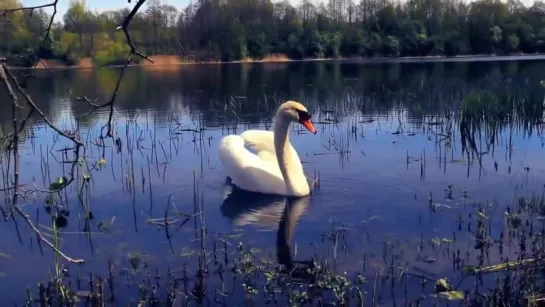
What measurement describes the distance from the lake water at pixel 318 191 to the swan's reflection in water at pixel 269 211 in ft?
0.13

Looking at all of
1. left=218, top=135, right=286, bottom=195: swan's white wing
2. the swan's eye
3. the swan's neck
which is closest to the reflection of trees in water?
the swan's eye

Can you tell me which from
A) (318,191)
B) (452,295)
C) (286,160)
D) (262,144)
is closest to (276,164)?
(262,144)

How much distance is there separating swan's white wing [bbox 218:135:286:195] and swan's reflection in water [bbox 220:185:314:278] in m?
0.11

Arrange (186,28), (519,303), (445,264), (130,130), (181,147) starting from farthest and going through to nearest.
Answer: (186,28) → (130,130) → (181,147) → (445,264) → (519,303)

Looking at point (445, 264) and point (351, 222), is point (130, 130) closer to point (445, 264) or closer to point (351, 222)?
point (351, 222)

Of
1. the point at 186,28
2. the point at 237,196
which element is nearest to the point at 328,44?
the point at 186,28

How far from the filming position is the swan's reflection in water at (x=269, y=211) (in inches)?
275

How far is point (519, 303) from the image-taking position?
4992 mm

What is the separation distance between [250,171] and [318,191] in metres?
1.02

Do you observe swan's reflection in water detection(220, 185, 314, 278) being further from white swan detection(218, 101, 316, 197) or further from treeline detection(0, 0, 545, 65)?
treeline detection(0, 0, 545, 65)

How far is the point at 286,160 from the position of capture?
8.78 m

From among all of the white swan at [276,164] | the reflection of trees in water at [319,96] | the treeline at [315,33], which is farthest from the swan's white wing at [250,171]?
the treeline at [315,33]

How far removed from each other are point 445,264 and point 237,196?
11.9 ft

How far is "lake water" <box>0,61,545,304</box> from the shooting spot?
6371mm
